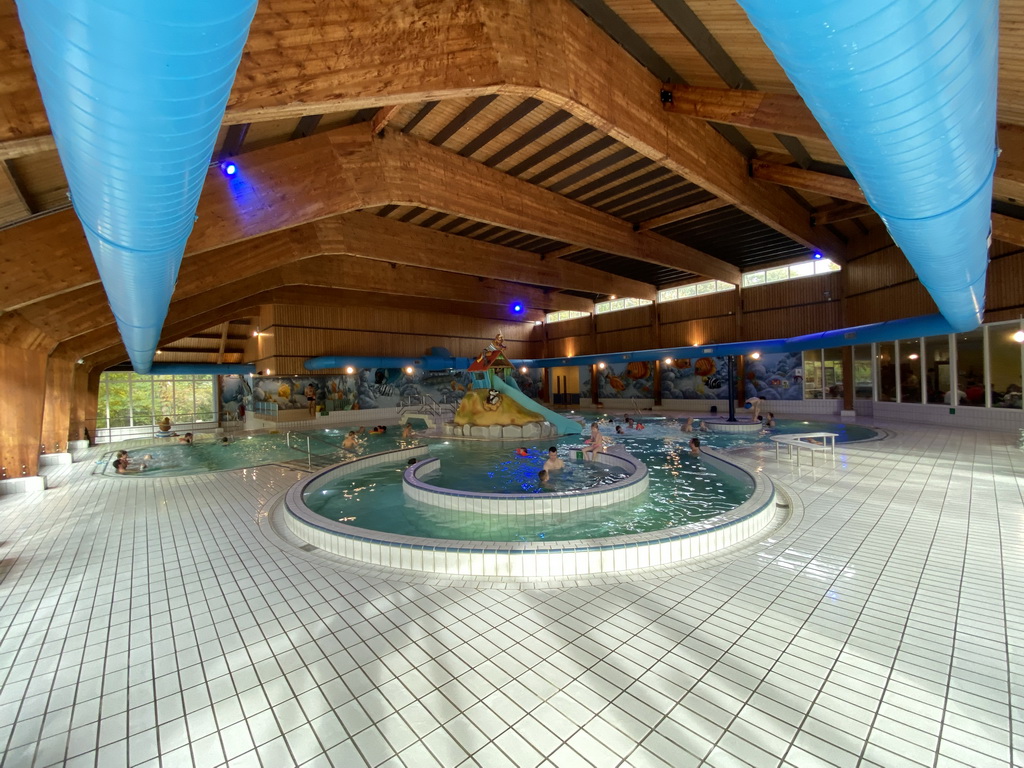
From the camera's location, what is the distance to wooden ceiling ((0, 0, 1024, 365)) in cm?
360

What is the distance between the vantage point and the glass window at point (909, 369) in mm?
13648

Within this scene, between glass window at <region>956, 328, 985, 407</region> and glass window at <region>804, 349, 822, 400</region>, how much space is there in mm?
5159

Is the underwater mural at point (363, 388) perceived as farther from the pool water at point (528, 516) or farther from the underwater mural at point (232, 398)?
the pool water at point (528, 516)

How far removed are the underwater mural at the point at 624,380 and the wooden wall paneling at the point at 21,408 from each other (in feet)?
63.0

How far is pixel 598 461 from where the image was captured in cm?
941

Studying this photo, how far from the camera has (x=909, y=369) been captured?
1402cm

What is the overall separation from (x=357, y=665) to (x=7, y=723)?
166 centimetres

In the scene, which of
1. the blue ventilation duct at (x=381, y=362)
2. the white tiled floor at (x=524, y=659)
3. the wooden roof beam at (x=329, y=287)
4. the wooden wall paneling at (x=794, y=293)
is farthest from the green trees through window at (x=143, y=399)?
the wooden wall paneling at (x=794, y=293)

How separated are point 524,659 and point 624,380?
2149cm

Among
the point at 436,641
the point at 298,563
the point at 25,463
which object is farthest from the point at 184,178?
the point at 25,463

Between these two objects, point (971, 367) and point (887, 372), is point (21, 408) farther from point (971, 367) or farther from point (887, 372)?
point (887, 372)

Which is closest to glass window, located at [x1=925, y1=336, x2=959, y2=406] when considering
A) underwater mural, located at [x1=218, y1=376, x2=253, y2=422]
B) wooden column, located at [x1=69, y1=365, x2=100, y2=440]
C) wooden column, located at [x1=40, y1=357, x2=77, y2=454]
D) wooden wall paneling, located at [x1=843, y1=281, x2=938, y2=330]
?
wooden wall paneling, located at [x1=843, y1=281, x2=938, y2=330]

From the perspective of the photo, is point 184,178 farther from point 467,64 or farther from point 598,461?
point 598,461

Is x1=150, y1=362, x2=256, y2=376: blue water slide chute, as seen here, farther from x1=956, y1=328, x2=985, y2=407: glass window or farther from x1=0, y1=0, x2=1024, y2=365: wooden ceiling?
x1=956, y1=328, x2=985, y2=407: glass window
